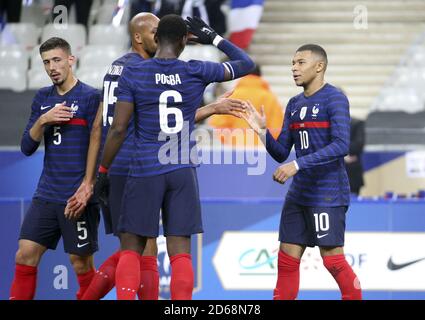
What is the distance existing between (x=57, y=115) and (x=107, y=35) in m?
6.05

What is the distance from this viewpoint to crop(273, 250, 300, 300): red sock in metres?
7.15

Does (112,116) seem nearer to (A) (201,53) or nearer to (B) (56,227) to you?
(B) (56,227)

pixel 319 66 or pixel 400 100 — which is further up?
pixel 400 100

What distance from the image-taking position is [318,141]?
7066 millimetres

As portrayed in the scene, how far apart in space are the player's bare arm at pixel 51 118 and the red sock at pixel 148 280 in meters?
1.01

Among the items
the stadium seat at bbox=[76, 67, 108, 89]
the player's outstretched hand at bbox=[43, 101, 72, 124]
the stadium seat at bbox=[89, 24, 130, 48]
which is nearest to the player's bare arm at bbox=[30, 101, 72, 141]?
the player's outstretched hand at bbox=[43, 101, 72, 124]

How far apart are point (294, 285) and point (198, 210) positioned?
2.97ft

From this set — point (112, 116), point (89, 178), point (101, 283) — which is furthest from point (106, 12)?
point (101, 283)

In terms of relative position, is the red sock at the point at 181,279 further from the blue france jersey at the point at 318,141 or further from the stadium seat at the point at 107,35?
the stadium seat at the point at 107,35

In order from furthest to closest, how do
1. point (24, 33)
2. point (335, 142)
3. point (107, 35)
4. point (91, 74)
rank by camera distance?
point (107, 35), point (24, 33), point (91, 74), point (335, 142)

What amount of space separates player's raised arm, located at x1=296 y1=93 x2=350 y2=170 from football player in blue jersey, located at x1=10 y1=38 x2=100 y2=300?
1398 mm

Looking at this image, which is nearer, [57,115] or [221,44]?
[221,44]

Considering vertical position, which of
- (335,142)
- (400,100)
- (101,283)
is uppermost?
(400,100)

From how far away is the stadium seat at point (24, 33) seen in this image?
12.8 meters
